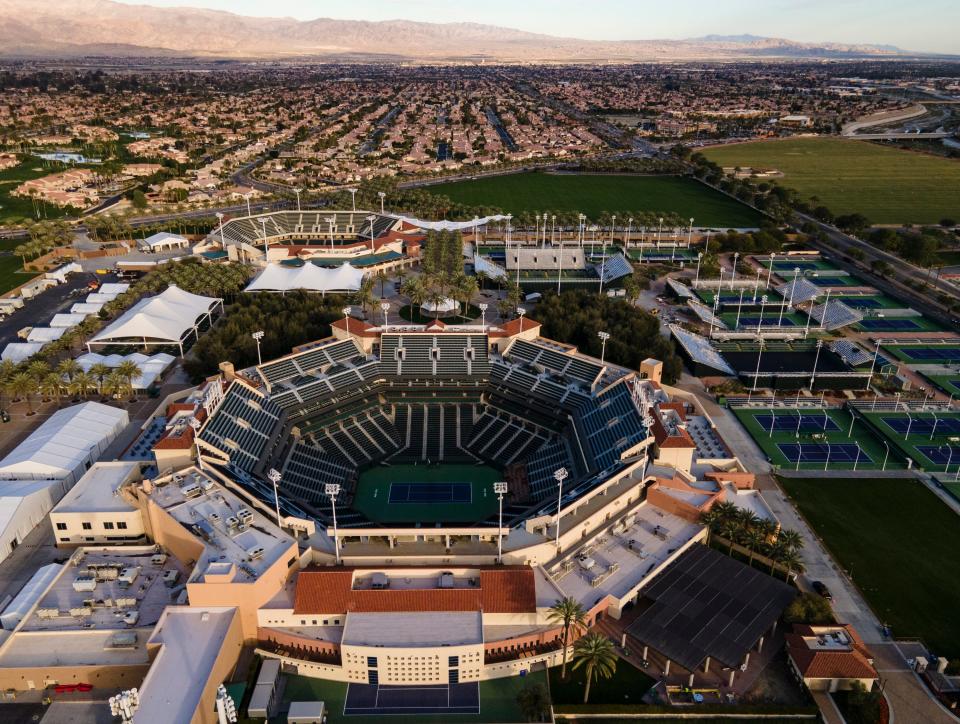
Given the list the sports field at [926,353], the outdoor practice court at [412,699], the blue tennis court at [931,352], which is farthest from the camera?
the blue tennis court at [931,352]

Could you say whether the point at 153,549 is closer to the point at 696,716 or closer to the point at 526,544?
the point at 526,544

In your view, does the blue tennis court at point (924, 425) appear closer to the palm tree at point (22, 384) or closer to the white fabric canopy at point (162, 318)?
the white fabric canopy at point (162, 318)

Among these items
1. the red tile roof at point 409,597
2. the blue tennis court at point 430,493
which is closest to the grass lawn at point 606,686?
the red tile roof at point 409,597

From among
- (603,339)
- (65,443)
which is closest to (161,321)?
(65,443)

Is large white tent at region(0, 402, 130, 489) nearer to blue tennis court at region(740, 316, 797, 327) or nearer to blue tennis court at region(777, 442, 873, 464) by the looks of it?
blue tennis court at region(777, 442, 873, 464)

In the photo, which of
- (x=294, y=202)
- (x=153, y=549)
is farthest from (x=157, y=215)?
(x=153, y=549)

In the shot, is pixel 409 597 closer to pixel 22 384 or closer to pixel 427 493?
pixel 427 493

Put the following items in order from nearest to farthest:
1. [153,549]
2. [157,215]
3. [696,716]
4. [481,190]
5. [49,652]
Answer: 1. [696,716]
2. [49,652]
3. [153,549]
4. [157,215]
5. [481,190]
